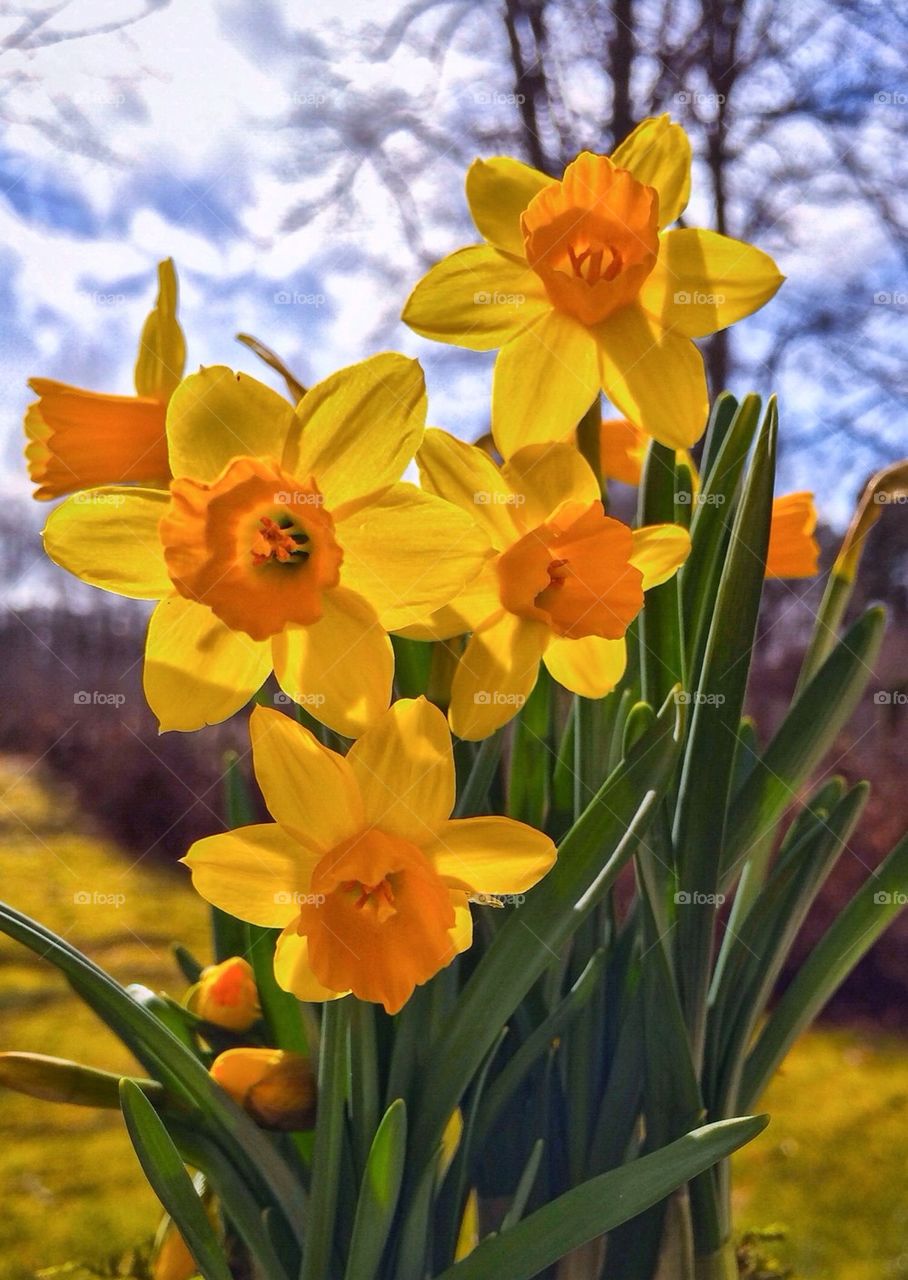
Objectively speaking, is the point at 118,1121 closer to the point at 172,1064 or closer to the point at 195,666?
the point at 172,1064

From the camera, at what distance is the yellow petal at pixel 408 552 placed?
424 millimetres

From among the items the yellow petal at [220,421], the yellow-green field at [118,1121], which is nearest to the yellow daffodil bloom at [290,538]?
the yellow petal at [220,421]

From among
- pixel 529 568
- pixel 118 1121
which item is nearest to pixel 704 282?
pixel 529 568

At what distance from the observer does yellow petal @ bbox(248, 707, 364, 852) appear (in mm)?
445

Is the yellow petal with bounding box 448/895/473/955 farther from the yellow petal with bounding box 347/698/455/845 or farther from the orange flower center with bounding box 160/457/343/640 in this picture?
the orange flower center with bounding box 160/457/343/640

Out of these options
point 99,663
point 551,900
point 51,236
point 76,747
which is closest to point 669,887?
point 551,900

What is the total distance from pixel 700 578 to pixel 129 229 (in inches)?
48.8

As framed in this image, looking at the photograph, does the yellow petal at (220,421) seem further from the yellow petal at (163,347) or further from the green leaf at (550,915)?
the green leaf at (550,915)

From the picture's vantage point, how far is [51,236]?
61.1 inches

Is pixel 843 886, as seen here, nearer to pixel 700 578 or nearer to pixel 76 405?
pixel 700 578

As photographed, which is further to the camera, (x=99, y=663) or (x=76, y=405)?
(x=99, y=663)

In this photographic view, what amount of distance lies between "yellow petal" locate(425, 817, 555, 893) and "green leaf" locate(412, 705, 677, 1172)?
6cm

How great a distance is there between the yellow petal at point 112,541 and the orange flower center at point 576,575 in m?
0.15

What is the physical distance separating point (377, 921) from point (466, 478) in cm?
20
